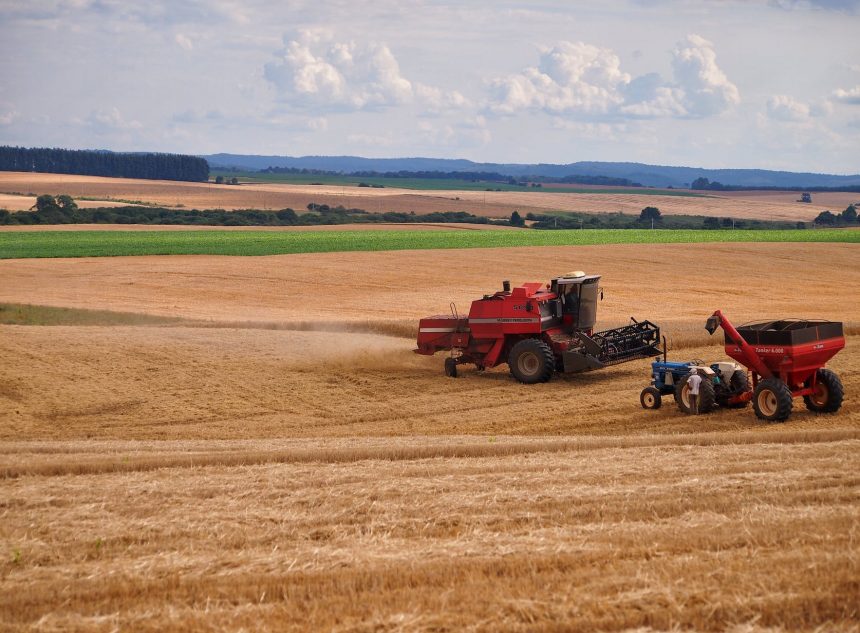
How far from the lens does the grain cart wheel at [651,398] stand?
768 inches

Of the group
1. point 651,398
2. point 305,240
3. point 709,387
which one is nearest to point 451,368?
point 651,398

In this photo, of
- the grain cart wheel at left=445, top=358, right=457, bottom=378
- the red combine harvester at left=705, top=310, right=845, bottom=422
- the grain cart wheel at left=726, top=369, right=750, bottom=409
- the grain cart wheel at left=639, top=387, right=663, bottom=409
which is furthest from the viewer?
the grain cart wheel at left=445, top=358, right=457, bottom=378

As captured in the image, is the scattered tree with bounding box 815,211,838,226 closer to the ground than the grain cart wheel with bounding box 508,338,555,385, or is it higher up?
higher up

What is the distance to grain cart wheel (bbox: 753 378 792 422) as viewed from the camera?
17.3 meters

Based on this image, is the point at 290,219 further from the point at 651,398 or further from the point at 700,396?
the point at 700,396

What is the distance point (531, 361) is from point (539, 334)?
779mm

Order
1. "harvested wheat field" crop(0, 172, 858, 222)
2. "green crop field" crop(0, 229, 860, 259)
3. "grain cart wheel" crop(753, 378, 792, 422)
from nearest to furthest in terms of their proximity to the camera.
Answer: "grain cart wheel" crop(753, 378, 792, 422) → "green crop field" crop(0, 229, 860, 259) → "harvested wheat field" crop(0, 172, 858, 222)

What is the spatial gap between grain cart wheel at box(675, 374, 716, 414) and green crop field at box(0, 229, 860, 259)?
42069mm

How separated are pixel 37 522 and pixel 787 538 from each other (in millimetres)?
6845

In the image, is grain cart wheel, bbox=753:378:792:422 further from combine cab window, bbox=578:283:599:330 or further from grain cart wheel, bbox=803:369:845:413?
combine cab window, bbox=578:283:599:330

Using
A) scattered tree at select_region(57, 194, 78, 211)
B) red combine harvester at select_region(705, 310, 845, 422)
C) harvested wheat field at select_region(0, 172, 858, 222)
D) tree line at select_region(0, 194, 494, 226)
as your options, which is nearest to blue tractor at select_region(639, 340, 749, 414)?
red combine harvester at select_region(705, 310, 845, 422)

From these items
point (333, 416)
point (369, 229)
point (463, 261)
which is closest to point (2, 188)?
point (369, 229)

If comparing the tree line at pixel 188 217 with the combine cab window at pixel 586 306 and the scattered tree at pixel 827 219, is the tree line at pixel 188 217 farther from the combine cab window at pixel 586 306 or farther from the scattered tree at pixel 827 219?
the combine cab window at pixel 586 306

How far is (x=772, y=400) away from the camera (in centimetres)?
1759
